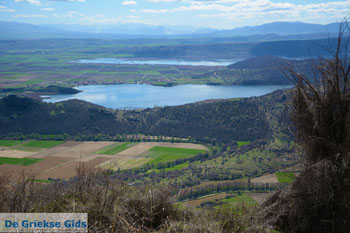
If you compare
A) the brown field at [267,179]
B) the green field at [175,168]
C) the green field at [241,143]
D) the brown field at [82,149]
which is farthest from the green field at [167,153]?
the brown field at [267,179]

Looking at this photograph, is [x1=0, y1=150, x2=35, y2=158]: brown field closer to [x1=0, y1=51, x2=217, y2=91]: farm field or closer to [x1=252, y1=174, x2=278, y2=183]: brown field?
[x1=252, y1=174, x2=278, y2=183]: brown field

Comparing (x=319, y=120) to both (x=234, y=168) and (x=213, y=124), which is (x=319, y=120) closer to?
(x=234, y=168)

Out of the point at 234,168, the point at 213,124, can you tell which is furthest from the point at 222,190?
the point at 213,124

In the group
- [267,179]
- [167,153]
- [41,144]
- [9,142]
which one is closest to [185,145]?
[167,153]

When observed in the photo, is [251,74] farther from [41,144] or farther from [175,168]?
[175,168]

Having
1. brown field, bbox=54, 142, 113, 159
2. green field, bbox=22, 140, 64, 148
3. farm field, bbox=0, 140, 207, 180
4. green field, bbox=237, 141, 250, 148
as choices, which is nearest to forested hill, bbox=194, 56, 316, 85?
green field, bbox=237, 141, 250, 148

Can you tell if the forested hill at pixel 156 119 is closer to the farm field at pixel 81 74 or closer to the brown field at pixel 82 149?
the brown field at pixel 82 149
